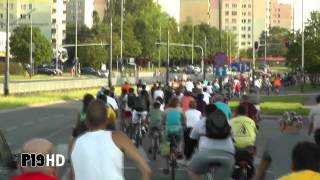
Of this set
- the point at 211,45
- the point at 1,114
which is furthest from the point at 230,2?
the point at 1,114

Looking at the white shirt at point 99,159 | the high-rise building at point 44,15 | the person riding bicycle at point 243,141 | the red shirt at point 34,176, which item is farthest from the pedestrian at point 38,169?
the high-rise building at point 44,15

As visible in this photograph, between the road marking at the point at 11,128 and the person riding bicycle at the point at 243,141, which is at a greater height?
the person riding bicycle at the point at 243,141

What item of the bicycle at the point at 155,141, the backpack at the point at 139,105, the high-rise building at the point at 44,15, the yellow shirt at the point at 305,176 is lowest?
the bicycle at the point at 155,141

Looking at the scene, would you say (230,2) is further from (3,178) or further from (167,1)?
(3,178)

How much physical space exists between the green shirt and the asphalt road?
3299mm

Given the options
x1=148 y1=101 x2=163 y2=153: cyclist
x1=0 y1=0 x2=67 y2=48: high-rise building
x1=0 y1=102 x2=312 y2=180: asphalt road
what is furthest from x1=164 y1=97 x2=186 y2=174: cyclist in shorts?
x1=0 y1=0 x2=67 y2=48: high-rise building

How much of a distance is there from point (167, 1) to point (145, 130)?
6923 inches

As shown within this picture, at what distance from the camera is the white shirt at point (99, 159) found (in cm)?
608

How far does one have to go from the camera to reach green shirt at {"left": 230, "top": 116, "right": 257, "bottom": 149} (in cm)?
1130

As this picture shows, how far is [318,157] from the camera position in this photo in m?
5.73

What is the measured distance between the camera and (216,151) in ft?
33.5

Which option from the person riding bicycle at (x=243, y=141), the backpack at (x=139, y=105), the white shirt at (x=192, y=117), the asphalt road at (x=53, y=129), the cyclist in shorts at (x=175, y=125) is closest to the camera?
the person riding bicycle at (x=243, y=141)

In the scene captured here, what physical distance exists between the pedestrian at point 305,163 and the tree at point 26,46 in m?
110

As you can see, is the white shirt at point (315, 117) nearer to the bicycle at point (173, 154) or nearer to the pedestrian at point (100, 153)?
the bicycle at point (173, 154)
